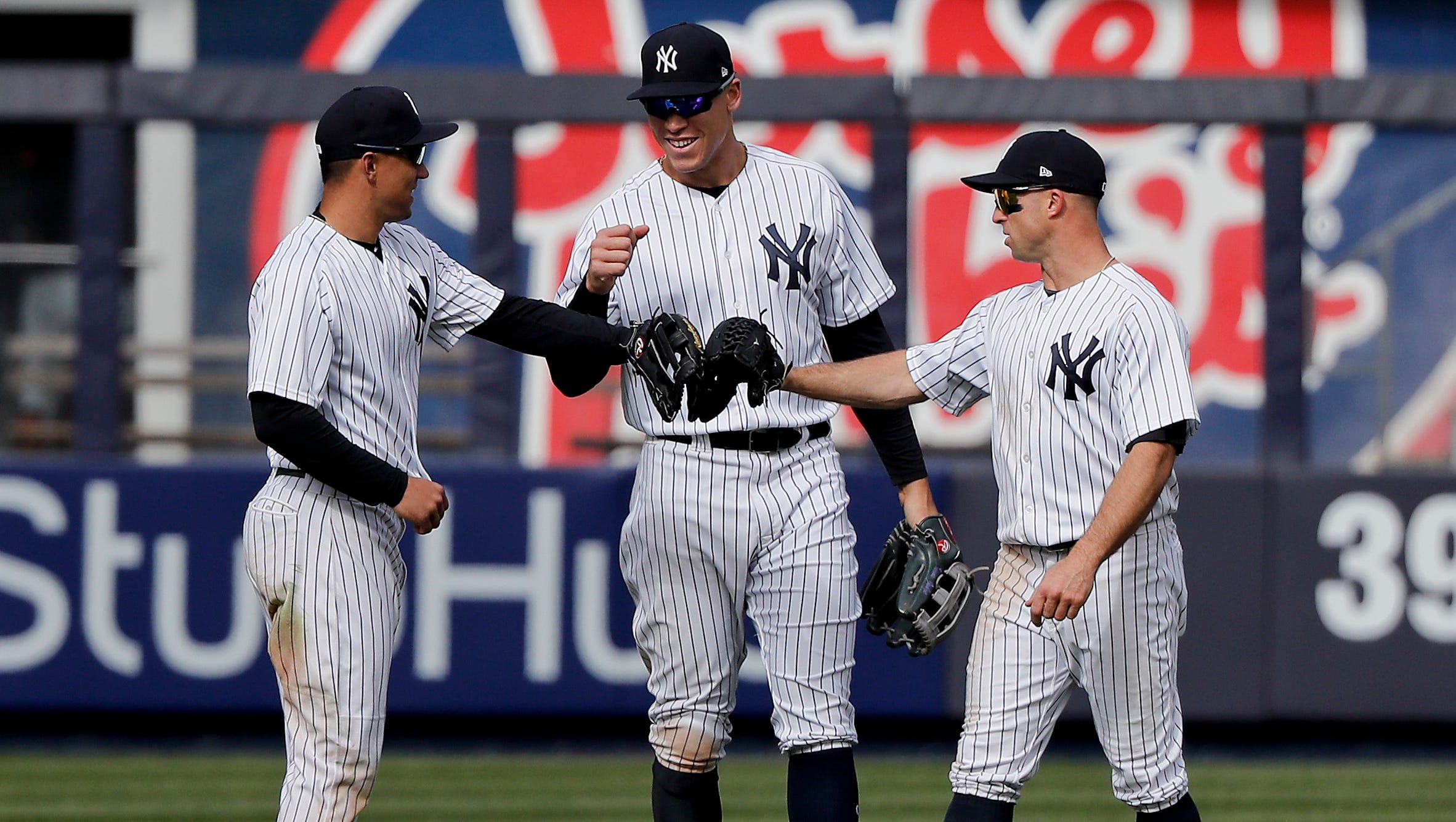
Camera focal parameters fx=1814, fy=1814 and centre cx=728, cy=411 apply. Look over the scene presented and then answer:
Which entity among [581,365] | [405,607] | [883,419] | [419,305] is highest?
[419,305]

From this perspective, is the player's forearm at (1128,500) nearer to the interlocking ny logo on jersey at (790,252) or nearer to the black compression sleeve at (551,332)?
the interlocking ny logo on jersey at (790,252)

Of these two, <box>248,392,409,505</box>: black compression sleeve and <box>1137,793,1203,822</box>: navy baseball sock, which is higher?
<box>248,392,409,505</box>: black compression sleeve

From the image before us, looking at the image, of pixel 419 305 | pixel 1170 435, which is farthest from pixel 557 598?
pixel 1170 435

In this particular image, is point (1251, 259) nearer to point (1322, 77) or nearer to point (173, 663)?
point (1322, 77)

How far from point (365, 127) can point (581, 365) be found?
669mm

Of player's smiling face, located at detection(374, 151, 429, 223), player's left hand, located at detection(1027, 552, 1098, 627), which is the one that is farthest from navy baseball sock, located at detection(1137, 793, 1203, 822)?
player's smiling face, located at detection(374, 151, 429, 223)

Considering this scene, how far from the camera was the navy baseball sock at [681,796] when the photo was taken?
389 cm

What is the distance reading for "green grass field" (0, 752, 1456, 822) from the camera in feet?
17.4

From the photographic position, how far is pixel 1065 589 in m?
3.41

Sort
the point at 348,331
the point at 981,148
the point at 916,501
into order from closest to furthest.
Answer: the point at 348,331 → the point at 916,501 → the point at 981,148

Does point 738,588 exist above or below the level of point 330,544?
below

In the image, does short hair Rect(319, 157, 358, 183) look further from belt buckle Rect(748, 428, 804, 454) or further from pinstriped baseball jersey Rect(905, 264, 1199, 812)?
pinstriped baseball jersey Rect(905, 264, 1199, 812)

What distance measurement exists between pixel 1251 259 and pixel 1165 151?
1165 mm

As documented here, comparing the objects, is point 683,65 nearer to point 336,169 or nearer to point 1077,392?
point 336,169
